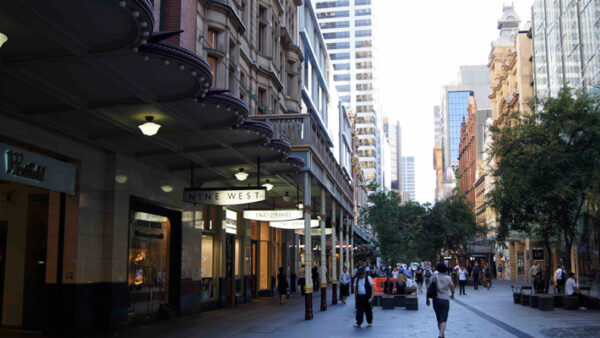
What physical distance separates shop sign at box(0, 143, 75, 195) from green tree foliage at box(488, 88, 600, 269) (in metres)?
16.8

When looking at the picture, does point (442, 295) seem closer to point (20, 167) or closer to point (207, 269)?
point (20, 167)

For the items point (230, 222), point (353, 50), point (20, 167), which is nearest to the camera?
point (20, 167)

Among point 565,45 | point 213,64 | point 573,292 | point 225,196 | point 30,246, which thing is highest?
point 565,45

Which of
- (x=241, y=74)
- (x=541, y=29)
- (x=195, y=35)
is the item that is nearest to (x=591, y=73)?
(x=541, y=29)

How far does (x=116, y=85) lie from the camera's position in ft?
32.4

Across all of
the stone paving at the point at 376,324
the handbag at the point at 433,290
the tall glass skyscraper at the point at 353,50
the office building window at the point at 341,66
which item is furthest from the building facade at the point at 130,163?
Answer: the office building window at the point at 341,66

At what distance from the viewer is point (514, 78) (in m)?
58.6

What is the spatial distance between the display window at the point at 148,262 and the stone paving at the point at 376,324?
2.30ft

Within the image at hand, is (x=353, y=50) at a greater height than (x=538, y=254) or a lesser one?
greater

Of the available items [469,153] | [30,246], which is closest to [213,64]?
[30,246]

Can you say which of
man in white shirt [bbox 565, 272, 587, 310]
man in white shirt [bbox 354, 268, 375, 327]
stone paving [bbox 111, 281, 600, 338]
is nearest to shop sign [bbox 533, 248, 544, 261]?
man in white shirt [bbox 565, 272, 587, 310]

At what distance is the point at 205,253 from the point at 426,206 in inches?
1709

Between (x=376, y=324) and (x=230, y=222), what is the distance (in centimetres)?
954

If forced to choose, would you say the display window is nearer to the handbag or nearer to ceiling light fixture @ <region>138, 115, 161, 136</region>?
ceiling light fixture @ <region>138, 115, 161, 136</region>
